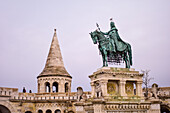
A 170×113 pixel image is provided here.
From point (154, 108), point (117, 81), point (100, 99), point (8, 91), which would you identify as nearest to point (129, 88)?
point (117, 81)

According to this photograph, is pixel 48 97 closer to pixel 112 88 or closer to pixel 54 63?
pixel 54 63

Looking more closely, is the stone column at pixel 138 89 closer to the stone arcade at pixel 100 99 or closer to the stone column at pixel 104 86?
the stone arcade at pixel 100 99

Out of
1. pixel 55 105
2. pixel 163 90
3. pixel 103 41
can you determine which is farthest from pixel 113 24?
pixel 55 105

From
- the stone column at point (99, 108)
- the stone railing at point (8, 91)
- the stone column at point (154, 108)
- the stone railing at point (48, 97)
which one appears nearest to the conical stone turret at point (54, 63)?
the stone railing at point (48, 97)

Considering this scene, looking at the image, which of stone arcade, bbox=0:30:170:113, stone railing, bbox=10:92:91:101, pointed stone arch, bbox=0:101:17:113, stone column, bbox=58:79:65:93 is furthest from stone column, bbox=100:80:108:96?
stone column, bbox=58:79:65:93

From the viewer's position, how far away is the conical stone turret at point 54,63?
30.5 meters

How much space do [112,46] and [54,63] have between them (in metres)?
15.6

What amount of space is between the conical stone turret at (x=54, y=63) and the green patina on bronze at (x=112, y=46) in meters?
14.1

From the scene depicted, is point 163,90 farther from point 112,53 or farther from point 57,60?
point 57,60

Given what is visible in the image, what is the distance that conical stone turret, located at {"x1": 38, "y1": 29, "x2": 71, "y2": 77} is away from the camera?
30481 mm

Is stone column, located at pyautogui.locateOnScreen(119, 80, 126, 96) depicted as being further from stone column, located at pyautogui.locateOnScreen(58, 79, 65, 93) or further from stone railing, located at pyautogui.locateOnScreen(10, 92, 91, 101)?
stone column, located at pyautogui.locateOnScreen(58, 79, 65, 93)

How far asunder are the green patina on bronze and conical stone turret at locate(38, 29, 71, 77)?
14.1 metres

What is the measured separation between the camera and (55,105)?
26.9 m

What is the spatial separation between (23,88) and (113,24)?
A: 17220mm
